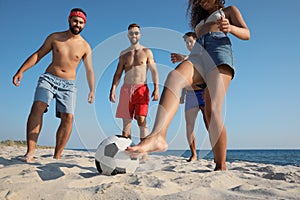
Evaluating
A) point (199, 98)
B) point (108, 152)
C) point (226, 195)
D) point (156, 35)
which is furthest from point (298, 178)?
point (156, 35)

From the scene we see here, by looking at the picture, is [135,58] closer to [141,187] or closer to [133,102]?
[133,102]

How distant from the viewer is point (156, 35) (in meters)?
4.66

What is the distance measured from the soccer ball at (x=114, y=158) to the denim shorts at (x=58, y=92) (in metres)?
1.45

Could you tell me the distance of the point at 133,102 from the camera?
4.53m

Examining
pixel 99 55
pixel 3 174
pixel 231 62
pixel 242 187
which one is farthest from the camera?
pixel 99 55

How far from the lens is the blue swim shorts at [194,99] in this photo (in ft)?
14.8

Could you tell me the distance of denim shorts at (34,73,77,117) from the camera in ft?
12.0

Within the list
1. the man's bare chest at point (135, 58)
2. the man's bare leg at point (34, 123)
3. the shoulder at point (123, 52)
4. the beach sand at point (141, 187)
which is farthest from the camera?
the shoulder at point (123, 52)

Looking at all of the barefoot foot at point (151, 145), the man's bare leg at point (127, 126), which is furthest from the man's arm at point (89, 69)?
the barefoot foot at point (151, 145)

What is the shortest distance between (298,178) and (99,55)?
3.27 m

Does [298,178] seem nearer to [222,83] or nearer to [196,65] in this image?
[222,83]

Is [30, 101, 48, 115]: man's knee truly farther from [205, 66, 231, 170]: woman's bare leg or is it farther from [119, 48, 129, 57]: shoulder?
[205, 66, 231, 170]: woman's bare leg

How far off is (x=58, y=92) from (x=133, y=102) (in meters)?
1.23

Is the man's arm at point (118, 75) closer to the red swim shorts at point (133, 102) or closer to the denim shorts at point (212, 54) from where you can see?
the red swim shorts at point (133, 102)
